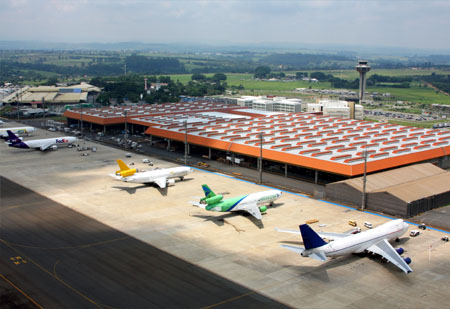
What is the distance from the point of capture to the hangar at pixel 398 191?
83125mm

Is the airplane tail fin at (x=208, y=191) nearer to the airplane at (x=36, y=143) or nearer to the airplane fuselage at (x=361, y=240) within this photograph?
the airplane fuselage at (x=361, y=240)

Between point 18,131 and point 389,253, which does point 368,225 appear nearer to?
point 389,253

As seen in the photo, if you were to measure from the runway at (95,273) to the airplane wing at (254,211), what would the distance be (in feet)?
63.0

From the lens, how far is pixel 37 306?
50.2 metres

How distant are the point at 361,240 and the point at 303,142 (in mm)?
61776

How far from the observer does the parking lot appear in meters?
54.2

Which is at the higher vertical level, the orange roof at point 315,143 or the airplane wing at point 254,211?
the orange roof at point 315,143

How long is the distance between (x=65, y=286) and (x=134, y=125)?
4884 inches

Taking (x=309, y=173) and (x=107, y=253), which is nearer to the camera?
(x=107, y=253)

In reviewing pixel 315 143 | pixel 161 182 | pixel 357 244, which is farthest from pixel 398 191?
pixel 161 182

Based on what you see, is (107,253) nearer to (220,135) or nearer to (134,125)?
(220,135)

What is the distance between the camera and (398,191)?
281 feet

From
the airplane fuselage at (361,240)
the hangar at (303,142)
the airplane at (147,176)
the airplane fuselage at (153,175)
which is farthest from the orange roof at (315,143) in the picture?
the airplane fuselage at (361,240)

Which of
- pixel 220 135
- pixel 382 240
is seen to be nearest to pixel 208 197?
pixel 382 240
